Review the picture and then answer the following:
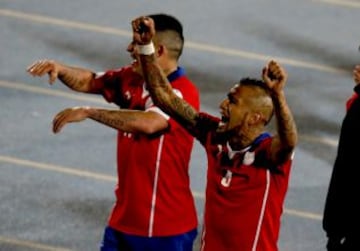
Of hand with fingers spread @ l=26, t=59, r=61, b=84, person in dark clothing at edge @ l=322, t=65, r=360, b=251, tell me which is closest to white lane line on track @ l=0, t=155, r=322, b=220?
hand with fingers spread @ l=26, t=59, r=61, b=84

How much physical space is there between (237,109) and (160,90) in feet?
1.43

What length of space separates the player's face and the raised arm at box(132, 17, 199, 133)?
295mm

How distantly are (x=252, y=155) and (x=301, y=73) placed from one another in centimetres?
477

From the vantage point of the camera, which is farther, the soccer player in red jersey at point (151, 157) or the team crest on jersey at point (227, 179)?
the soccer player in red jersey at point (151, 157)

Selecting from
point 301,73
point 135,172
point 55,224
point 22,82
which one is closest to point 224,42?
point 301,73

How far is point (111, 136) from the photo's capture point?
9.71 m

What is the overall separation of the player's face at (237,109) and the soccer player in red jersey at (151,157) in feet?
1.89

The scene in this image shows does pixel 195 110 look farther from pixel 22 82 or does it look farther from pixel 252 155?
pixel 22 82

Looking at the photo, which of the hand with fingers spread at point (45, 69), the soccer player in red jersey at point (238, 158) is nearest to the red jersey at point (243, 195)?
the soccer player in red jersey at point (238, 158)

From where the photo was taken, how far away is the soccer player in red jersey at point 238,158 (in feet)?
20.1

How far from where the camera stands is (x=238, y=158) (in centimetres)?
621

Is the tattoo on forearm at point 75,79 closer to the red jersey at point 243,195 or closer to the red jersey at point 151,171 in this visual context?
the red jersey at point 151,171

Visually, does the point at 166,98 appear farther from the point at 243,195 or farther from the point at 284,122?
the point at 284,122

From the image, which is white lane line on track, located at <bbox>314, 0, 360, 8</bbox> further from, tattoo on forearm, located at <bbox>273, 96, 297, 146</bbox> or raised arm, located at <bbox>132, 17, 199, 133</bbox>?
tattoo on forearm, located at <bbox>273, 96, 297, 146</bbox>
